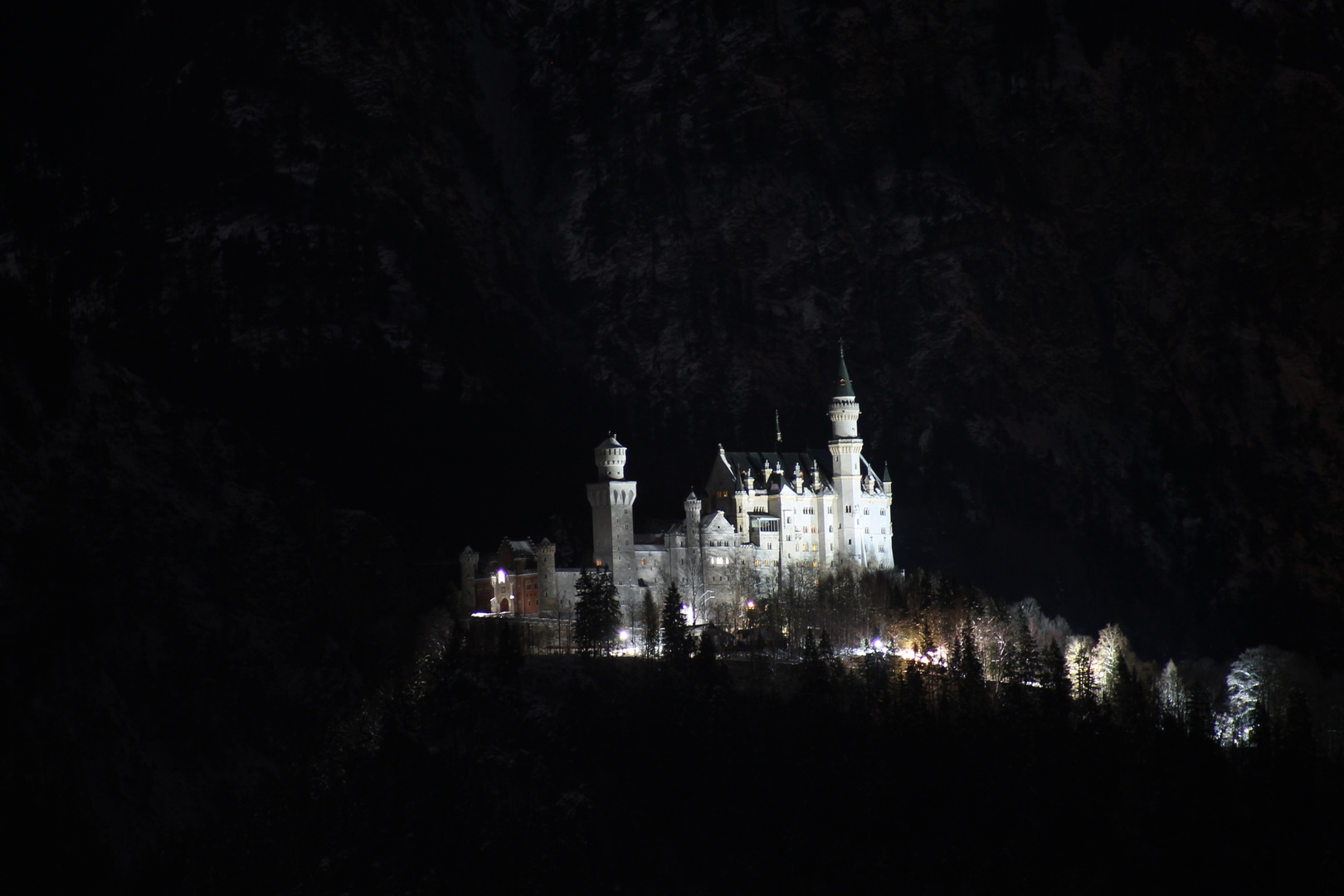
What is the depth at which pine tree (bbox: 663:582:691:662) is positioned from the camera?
11488 cm

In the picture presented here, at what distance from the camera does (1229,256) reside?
586 ft

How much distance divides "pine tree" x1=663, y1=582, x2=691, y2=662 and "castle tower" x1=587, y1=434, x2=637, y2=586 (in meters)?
12.7

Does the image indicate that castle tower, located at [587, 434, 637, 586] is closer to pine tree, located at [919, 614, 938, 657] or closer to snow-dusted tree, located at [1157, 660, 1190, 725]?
pine tree, located at [919, 614, 938, 657]

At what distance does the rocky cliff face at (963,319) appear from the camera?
578ft

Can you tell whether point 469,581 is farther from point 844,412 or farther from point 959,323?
point 959,323

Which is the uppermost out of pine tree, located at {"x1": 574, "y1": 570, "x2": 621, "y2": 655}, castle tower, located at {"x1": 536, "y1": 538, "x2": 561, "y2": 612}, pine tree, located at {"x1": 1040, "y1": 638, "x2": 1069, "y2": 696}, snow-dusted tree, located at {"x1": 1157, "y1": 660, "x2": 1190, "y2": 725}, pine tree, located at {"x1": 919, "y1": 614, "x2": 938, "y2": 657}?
castle tower, located at {"x1": 536, "y1": 538, "x2": 561, "y2": 612}

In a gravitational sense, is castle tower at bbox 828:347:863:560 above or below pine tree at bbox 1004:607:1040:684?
above

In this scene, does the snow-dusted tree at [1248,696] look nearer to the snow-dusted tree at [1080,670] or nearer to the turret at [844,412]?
the snow-dusted tree at [1080,670]

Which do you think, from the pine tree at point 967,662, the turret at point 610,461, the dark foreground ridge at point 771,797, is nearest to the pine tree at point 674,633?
the dark foreground ridge at point 771,797

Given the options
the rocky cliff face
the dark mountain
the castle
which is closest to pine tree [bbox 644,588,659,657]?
the castle

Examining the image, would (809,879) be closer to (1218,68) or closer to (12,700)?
(12,700)

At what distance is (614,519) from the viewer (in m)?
134

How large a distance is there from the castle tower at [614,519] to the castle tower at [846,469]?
19.5 m

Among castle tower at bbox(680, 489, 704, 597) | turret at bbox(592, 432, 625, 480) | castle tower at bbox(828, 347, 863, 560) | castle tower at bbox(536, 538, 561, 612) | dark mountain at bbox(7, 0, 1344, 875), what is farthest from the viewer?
dark mountain at bbox(7, 0, 1344, 875)
